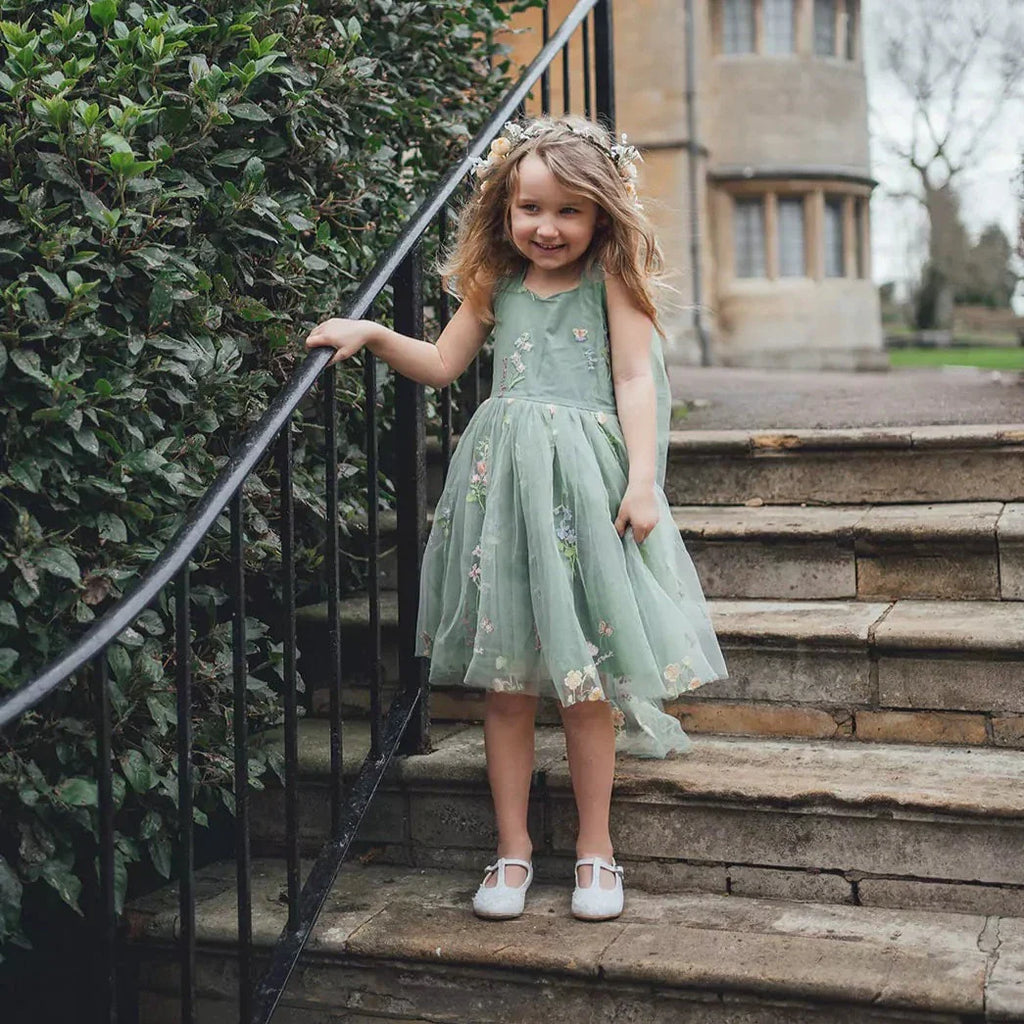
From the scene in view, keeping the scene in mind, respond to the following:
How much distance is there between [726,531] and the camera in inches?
128

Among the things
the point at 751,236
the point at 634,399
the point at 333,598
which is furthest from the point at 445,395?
the point at 751,236

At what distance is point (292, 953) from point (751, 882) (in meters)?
0.85

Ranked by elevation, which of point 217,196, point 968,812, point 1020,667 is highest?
point 217,196

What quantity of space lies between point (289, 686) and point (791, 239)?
17247 mm

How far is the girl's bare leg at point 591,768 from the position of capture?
2492 millimetres

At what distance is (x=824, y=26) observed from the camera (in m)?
18.4

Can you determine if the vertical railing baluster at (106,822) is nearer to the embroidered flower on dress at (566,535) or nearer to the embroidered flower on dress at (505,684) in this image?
the embroidered flower on dress at (505,684)

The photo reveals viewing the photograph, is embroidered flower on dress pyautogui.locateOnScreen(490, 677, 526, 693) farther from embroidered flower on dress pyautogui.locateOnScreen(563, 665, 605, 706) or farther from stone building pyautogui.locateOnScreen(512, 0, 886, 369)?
stone building pyautogui.locateOnScreen(512, 0, 886, 369)

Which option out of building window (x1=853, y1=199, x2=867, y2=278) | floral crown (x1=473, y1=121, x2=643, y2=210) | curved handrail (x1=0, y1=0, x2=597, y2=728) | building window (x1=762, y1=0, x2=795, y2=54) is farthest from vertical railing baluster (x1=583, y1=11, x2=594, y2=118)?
building window (x1=853, y1=199, x2=867, y2=278)

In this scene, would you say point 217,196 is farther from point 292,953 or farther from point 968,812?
point 968,812

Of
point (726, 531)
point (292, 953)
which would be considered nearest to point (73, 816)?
point (292, 953)

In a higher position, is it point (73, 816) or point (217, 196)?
point (217, 196)

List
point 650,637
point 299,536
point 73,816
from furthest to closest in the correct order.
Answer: point 299,536
point 650,637
point 73,816

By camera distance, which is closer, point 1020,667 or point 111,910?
point 111,910
